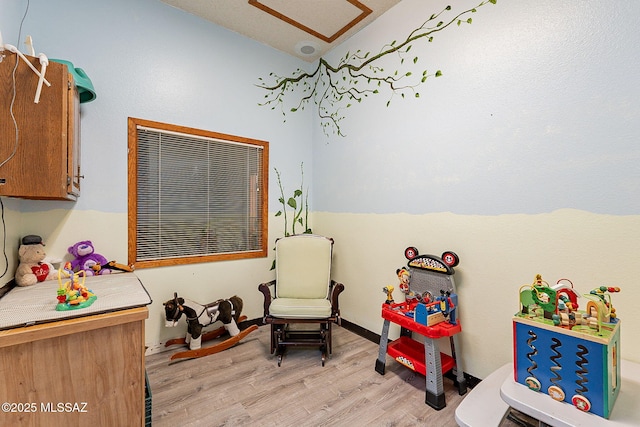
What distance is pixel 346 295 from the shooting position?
9.95 feet

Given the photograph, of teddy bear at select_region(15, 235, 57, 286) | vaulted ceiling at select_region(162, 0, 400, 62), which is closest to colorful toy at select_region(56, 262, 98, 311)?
teddy bear at select_region(15, 235, 57, 286)

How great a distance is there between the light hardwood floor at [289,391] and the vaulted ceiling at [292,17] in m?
3.06

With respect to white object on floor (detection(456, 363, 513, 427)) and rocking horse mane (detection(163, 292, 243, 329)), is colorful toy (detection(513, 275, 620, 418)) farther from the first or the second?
rocking horse mane (detection(163, 292, 243, 329))

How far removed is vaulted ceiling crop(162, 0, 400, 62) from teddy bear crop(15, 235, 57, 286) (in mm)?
2211

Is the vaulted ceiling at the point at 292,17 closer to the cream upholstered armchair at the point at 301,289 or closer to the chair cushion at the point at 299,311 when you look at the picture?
the cream upholstered armchair at the point at 301,289

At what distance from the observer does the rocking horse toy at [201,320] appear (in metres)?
2.33

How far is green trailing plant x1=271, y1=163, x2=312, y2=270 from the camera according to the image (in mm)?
3209

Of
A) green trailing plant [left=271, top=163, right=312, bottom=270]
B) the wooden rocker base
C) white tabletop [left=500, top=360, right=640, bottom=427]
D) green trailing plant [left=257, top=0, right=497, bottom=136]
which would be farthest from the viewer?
green trailing plant [left=271, top=163, right=312, bottom=270]

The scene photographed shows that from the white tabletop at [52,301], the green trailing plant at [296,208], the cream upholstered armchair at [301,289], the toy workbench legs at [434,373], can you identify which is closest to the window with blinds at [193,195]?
the green trailing plant at [296,208]

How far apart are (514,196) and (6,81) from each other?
2828 millimetres

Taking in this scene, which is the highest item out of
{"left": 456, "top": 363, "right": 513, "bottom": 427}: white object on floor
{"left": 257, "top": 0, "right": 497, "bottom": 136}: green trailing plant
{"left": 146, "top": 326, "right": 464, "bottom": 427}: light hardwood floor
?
{"left": 257, "top": 0, "right": 497, "bottom": 136}: green trailing plant

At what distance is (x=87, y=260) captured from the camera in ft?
6.82

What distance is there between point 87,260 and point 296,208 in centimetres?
195

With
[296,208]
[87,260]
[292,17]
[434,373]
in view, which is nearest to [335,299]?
[434,373]
